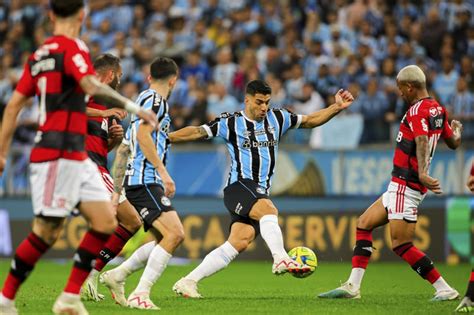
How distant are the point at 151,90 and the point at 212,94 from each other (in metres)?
10.1

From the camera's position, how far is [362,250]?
34.0ft

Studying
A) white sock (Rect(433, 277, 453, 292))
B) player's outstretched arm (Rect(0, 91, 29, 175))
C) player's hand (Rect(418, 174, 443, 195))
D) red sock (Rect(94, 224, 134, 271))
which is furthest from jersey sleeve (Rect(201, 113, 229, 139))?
player's outstretched arm (Rect(0, 91, 29, 175))

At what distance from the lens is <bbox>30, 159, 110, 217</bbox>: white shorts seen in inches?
291

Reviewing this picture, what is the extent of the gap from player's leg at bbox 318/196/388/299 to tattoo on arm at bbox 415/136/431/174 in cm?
78

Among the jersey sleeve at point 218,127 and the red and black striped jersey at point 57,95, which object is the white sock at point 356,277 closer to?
the jersey sleeve at point 218,127

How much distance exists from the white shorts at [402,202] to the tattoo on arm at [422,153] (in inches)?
16.5

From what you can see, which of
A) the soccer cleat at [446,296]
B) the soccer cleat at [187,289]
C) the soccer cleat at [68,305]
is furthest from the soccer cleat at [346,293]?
the soccer cleat at [68,305]

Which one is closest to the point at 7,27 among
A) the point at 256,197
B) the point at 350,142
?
the point at 350,142

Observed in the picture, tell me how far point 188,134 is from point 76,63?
3158 millimetres

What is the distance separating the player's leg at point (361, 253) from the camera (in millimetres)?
10289

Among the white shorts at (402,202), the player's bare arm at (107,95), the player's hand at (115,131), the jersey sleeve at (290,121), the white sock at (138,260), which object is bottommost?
the white sock at (138,260)

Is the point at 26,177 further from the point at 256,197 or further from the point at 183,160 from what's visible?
the point at 256,197

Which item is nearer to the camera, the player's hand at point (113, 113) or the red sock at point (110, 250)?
the player's hand at point (113, 113)

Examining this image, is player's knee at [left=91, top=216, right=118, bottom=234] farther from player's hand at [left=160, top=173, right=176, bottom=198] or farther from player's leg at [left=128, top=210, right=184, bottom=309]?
player's leg at [left=128, top=210, right=184, bottom=309]
